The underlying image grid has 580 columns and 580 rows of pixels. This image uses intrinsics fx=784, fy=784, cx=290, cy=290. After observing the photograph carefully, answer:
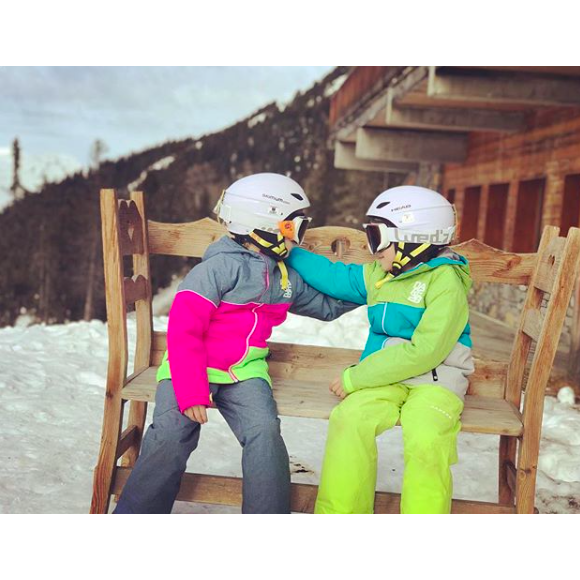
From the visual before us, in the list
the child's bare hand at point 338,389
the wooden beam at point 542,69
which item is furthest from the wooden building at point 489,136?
the child's bare hand at point 338,389

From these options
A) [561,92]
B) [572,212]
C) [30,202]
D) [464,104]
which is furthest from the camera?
[30,202]

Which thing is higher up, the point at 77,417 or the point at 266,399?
the point at 266,399

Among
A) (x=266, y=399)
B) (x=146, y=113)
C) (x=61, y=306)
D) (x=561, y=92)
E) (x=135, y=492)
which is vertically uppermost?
(x=146, y=113)

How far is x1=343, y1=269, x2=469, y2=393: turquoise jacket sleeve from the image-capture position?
295 centimetres

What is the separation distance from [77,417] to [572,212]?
6.56 m

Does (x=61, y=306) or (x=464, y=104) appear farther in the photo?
(x=61, y=306)

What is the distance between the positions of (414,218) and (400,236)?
0.09m

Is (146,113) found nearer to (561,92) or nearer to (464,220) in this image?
(464,220)

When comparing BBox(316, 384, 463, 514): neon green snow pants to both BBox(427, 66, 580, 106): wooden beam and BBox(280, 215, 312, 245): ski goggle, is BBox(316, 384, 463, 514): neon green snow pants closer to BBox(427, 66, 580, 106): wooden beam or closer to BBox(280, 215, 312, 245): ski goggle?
BBox(280, 215, 312, 245): ski goggle

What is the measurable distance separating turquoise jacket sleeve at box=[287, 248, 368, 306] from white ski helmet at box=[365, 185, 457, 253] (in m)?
0.32

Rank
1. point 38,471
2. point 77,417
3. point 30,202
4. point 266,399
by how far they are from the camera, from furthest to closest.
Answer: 1. point 30,202
2. point 77,417
3. point 38,471
4. point 266,399

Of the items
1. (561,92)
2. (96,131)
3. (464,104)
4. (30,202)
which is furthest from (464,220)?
(96,131)

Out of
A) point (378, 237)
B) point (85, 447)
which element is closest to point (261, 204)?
point (378, 237)

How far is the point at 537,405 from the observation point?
9.91ft
